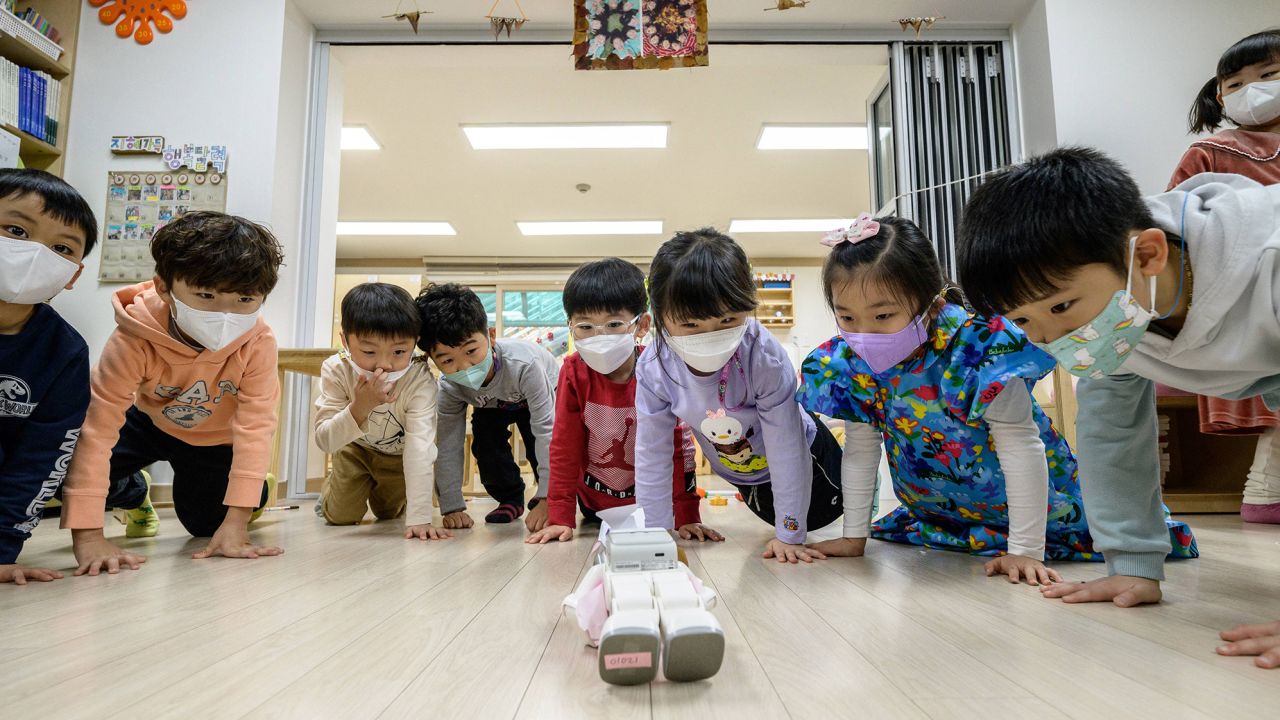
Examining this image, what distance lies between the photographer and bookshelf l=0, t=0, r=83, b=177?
2.75 metres

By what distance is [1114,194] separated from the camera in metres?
0.81

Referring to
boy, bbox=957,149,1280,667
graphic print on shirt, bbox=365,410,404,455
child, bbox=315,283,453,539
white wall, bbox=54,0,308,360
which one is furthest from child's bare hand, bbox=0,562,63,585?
white wall, bbox=54,0,308,360

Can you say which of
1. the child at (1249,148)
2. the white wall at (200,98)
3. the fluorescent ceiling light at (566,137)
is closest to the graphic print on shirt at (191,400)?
the white wall at (200,98)

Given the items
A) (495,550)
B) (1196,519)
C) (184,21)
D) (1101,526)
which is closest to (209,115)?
(184,21)

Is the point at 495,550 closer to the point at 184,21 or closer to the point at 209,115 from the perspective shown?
the point at 209,115

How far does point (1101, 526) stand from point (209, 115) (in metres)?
3.49

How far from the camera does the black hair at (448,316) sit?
1.97 metres

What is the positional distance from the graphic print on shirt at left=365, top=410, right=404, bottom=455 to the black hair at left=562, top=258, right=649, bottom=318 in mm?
691

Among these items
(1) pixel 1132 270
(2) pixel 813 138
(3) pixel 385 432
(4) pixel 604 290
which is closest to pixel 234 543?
(3) pixel 385 432

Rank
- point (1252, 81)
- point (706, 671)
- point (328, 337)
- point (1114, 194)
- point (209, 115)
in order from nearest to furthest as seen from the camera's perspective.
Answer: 1. point (706, 671)
2. point (1114, 194)
3. point (1252, 81)
4. point (209, 115)
5. point (328, 337)

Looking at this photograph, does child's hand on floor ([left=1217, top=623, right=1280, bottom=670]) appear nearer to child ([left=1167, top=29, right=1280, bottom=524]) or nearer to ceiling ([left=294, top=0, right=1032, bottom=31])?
child ([left=1167, top=29, right=1280, bottom=524])

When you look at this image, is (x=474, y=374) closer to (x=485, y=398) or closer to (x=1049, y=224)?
(x=485, y=398)

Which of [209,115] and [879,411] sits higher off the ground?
[209,115]

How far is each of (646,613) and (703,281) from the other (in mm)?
751
